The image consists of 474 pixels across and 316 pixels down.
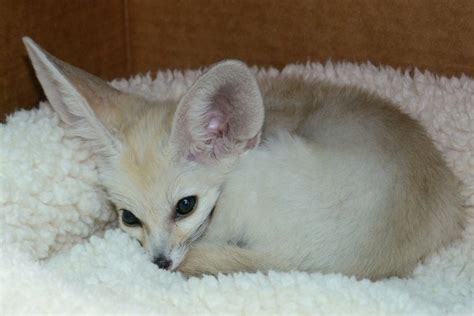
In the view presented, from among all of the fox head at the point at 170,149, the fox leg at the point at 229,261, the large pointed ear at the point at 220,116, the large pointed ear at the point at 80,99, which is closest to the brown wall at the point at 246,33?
the large pointed ear at the point at 80,99

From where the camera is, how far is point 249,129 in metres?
2.50

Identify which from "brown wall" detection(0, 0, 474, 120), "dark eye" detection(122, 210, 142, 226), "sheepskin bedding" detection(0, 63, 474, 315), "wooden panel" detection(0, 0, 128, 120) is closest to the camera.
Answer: "sheepskin bedding" detection(0, 63, 474, 315)

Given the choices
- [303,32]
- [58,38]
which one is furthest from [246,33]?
[58,38]

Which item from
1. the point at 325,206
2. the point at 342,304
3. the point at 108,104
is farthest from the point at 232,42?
the point at 342,304

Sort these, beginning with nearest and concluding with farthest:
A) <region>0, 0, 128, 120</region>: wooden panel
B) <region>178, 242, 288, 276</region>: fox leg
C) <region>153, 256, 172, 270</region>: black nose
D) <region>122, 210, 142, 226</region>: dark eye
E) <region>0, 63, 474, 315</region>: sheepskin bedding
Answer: <region>0, 63, 474, 315</region>: sheepskin bedding, <region>178, 242, 288, 276</region>: fox leg, <region>153, 256, 172, 270</region>: black nose, <region>122, 210, 142, 226</region>: dark eye, <region>0, 0, 128, 120</region>: wooden panel

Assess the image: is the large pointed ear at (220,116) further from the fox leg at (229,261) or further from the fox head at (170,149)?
the fox leg at (229,261)

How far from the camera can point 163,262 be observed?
243cm

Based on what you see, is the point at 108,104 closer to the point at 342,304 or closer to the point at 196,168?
the point at 196,168

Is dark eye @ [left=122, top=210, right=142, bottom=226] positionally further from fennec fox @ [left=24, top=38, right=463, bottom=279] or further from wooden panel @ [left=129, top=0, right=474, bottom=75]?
wooden panel @ [left=129, top=0, right=474, bottom=75]

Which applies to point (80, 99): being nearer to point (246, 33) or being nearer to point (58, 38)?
point (58, 38)

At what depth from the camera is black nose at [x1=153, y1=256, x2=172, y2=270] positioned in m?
2.43

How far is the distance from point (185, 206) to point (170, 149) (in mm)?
199

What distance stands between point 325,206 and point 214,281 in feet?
1.39

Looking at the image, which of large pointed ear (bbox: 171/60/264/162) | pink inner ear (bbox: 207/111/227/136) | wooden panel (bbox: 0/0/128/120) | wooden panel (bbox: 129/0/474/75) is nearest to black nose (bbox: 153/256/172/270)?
large pointed ear (bbox: 171/60/264/162)
